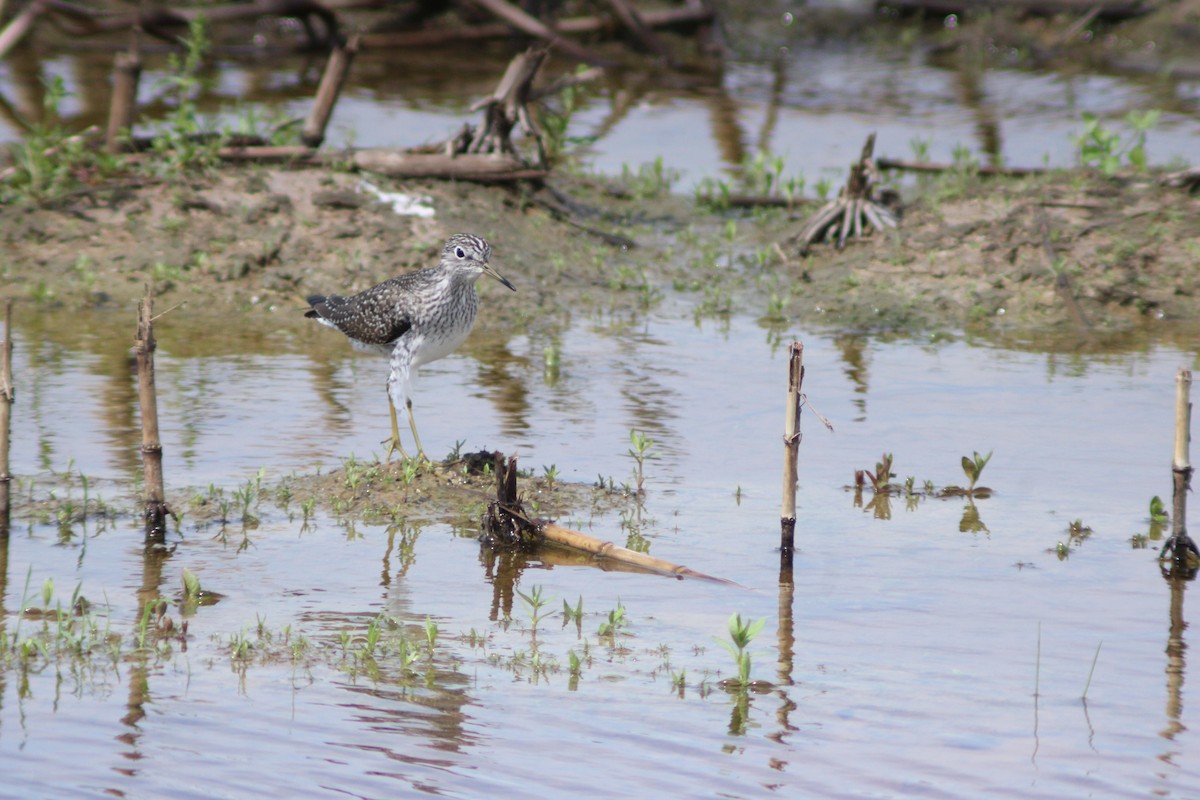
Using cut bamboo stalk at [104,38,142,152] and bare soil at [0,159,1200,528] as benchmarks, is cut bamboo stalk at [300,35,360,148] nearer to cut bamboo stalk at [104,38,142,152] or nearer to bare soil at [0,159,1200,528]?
bare soil at [0,159,1200,528]

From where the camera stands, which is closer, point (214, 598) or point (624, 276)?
point (214, 598)

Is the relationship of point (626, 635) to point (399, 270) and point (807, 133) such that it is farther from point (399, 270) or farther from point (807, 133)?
point (807, 133)

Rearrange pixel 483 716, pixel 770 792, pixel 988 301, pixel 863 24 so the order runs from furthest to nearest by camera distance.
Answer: pixel 863 24 < pixel 988 301 < pixel 483 716 < pixel 770 792

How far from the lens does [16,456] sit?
8508 mm

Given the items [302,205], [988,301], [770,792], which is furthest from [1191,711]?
[302,205]

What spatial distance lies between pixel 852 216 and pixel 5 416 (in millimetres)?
8048

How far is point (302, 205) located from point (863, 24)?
13.2 meters

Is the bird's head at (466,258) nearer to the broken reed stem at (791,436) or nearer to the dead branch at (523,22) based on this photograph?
the broken reed stem at (791,436)

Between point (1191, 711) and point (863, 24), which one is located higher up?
point (863, 24)

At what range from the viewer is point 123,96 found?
12.8m

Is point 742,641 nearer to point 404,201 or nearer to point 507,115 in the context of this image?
point 404,201

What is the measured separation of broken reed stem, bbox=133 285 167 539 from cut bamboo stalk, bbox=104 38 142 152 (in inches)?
245

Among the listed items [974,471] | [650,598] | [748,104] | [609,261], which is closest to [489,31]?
[748,104]

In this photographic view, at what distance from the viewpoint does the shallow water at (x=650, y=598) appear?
532cm
